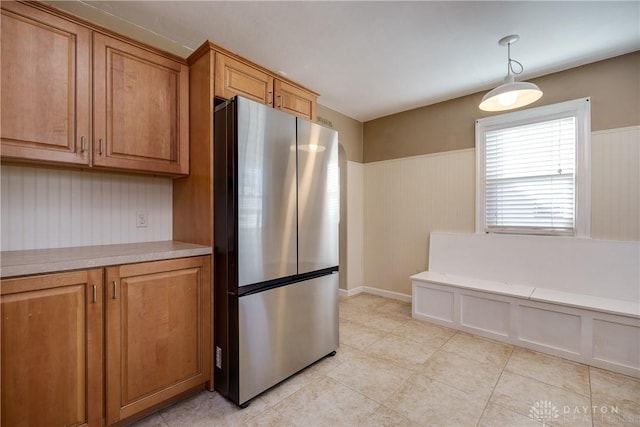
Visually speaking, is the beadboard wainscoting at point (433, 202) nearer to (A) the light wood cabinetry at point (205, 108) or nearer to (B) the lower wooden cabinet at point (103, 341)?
(A) the light wood cabinetry at point (205, 108)

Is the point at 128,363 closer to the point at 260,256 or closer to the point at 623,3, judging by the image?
the point at 260,256

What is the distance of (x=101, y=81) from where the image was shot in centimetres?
166

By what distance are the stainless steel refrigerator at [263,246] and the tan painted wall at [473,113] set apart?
2114mm

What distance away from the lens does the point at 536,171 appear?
2918 millimetres

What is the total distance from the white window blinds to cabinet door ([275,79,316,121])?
2.14m

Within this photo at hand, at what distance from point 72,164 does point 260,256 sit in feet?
3.91

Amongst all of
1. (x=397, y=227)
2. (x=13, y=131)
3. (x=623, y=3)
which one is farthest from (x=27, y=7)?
(x=397, y=227)

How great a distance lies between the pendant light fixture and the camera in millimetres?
2053

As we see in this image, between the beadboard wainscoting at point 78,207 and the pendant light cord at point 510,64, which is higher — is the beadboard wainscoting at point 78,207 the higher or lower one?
the lower one

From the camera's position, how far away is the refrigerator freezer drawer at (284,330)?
68.7 inches

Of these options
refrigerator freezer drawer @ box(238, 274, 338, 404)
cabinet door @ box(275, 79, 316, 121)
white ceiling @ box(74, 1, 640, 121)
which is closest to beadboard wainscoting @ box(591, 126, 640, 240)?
white ceiling @ box(74, 1, 640, 121)

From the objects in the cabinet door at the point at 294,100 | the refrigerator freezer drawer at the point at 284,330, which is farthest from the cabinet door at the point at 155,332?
A: the cabinet door at the point at 294,100

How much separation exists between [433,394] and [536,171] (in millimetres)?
2458

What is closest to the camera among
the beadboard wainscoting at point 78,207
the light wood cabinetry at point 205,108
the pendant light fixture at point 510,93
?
the beadboard wainscoting at point 78,207
